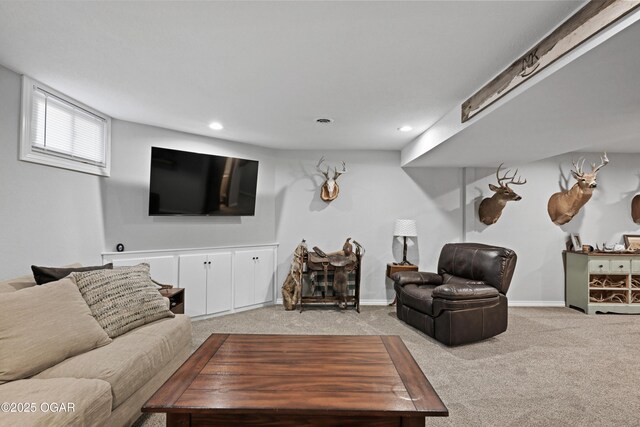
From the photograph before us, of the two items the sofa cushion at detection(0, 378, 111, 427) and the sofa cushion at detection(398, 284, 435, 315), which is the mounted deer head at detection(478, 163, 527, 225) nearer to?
the sofa cushion at detection(398, 284, 435, 315)

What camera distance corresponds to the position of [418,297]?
3.87 meters

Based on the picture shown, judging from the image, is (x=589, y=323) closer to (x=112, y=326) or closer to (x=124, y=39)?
(x=112, y=326)

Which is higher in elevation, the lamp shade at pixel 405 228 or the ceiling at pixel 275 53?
the ceiling at pixel 275 53

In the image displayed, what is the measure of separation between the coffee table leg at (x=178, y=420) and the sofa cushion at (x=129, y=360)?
0.47 m

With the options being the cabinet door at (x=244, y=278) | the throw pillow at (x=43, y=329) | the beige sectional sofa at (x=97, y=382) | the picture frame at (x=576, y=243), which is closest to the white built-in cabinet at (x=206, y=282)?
the cabinet door at (x=244, y=278)

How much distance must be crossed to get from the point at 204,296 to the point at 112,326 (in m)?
2.25

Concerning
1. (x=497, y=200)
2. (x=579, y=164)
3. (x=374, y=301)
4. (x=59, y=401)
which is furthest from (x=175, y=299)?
(x=579, y=164)

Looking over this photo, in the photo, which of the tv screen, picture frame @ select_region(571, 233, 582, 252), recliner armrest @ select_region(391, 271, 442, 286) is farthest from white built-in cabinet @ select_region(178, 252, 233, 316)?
picture frame @ select_region(571, 233, 582, 252)

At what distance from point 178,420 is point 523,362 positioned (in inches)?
119

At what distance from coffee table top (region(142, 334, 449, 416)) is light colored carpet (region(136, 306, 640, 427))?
2.17ft

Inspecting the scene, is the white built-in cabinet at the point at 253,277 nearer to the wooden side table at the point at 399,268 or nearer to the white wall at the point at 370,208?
the white wall at the point at 370,208

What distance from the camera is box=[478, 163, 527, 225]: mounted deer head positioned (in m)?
4.93

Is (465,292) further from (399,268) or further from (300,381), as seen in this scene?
(300,381)

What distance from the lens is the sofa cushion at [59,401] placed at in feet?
4.33
